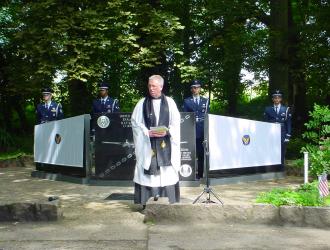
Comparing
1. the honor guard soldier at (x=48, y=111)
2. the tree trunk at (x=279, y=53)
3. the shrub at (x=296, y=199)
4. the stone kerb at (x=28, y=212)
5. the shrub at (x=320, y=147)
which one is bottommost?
the stone kerb at (x=28, y=212)

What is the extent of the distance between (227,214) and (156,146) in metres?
1.60

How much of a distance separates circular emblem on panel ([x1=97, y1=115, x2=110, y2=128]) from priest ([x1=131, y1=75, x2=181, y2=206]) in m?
2.81

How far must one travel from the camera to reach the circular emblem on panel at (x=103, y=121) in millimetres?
11547

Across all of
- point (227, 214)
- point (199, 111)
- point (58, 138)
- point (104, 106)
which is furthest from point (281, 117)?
point (227, 214)

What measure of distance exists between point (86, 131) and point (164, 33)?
6.89m

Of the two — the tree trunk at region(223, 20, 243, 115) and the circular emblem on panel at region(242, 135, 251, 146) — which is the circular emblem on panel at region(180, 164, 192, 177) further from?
the tree trunk at region(223, 20, 243, 115)

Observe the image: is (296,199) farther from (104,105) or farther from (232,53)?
(232,53)

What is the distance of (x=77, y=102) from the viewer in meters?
21.5

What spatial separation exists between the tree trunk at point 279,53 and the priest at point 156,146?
11.2 m

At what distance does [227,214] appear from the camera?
7754mm

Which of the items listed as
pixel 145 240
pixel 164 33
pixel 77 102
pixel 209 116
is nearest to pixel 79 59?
pixel 164 33

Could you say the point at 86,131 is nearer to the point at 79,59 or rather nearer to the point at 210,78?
the point at 79,59

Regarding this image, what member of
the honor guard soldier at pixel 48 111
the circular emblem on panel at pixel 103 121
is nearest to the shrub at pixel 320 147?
the circular emblem on panel at pixel 103 121

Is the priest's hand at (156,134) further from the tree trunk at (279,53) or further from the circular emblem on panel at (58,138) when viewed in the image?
the tree trunk at (279,53)
